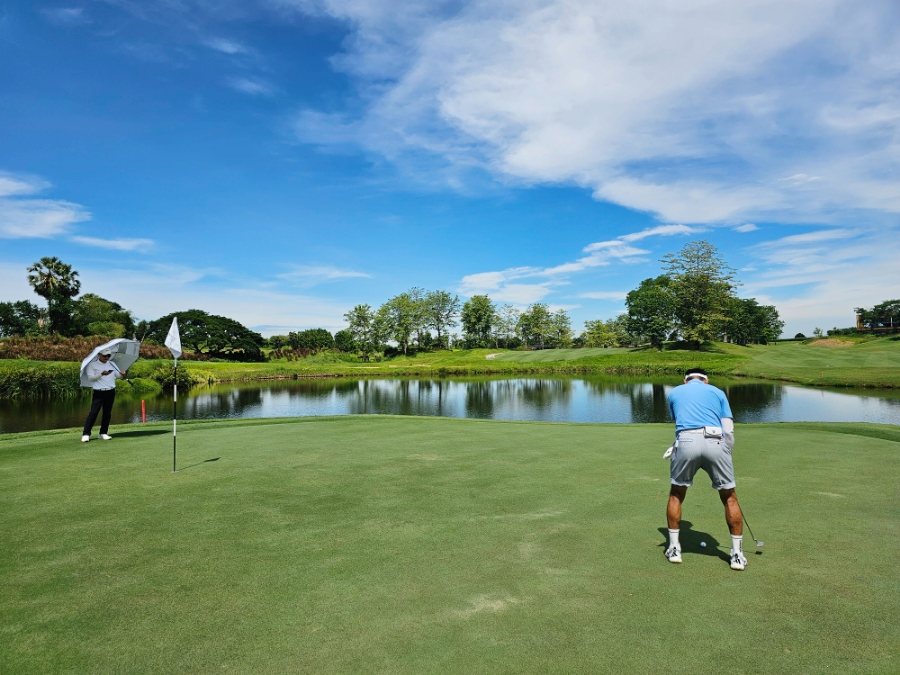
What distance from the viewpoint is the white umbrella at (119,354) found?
11.0 metres

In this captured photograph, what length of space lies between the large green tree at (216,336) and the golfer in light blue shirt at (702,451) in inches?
3579

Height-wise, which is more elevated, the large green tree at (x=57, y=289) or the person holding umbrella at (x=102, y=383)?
the large green tree at (x=57, y=289)

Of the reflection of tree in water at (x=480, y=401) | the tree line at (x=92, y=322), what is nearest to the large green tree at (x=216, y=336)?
the tree line at (x=92, y=322)

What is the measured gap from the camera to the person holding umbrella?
10.9m

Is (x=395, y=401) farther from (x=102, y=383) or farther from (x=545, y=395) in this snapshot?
(x=102, y=383)

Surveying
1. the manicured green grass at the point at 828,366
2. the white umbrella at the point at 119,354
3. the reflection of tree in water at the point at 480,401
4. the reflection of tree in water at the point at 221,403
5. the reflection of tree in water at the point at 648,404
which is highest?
the white umbrella at the point at 119,354

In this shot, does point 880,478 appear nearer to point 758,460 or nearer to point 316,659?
point 758,460

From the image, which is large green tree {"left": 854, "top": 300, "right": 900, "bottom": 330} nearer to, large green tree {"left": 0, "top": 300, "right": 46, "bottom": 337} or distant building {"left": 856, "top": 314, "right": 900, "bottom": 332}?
distant building {"left": 856, "top": 314, "right": 900, "bottom": 332}

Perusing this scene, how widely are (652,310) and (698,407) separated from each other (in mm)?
93789

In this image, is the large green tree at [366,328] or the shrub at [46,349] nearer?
the shrub at [46,349]

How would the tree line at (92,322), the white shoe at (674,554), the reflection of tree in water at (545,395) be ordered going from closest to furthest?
the white shoe at (674,554), the reflection of tree in water at (545,395), the tree line at (92,322)

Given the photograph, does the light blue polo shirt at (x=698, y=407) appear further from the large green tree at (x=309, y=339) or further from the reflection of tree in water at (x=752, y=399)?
the large green tree at (x=309, y=339)

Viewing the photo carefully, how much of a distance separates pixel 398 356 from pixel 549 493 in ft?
326

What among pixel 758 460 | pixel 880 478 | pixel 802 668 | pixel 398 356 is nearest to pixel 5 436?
pixel 802 668
